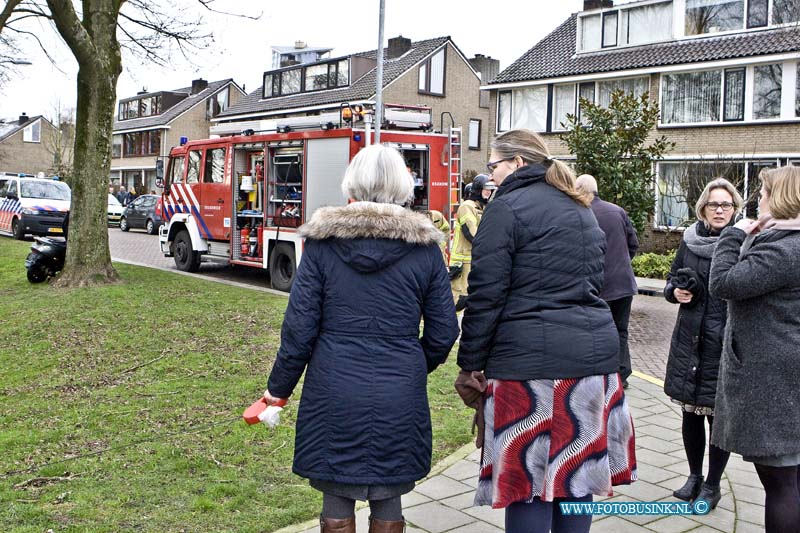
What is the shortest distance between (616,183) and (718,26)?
12615 mm

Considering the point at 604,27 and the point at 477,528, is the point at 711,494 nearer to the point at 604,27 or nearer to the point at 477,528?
the point at 477,528

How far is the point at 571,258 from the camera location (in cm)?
336

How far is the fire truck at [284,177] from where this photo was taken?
47.0 ft

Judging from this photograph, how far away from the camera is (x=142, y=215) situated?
33156 mm

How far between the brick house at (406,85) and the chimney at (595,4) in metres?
11.4

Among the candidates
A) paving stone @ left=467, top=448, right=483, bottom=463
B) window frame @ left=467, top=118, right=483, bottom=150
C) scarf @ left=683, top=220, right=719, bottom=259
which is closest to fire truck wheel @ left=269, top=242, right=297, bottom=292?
paving stone @ left=467, top=448, right=483, bottom=463

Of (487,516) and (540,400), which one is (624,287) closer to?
(487,516)

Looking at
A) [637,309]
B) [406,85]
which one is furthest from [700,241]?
[406,85]

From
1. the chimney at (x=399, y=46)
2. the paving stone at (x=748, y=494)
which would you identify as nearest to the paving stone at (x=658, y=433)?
the paving stone at (x=748, y=494)

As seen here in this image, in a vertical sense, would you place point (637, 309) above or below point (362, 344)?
below

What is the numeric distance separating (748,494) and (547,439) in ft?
7.41

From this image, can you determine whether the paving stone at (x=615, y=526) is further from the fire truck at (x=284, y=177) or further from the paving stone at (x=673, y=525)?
the fire truck at (x=284, y=177)

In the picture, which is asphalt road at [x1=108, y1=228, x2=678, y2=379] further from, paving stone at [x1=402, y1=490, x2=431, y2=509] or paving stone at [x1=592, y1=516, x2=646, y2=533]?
paving stone at [x1=402, y1=490, x2=431, y2=509]

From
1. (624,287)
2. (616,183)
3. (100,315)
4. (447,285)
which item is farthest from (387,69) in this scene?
(447,285)
